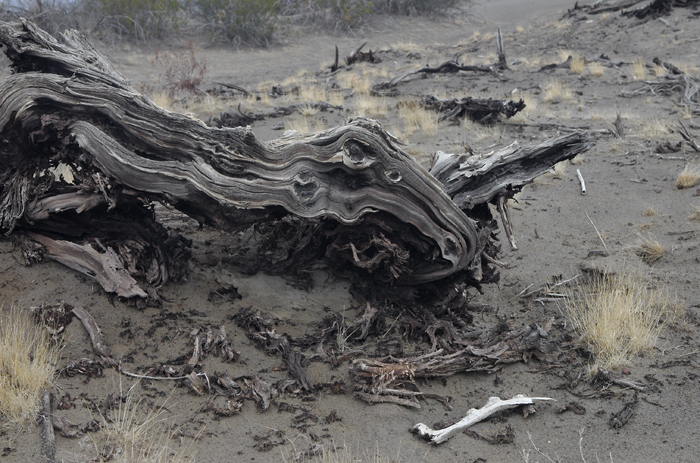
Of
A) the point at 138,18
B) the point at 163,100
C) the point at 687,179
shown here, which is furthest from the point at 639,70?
the point at 138,18

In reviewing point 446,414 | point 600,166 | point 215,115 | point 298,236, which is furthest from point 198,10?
point 446,414

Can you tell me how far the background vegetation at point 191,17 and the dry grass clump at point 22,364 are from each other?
2014cm

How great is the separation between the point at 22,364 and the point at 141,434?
891mm

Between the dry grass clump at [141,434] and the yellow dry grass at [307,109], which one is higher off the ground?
the dry grass clump at [141,434]

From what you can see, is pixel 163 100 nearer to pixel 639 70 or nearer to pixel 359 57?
pixel 359 57

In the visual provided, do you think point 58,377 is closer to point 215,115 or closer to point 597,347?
point 597,347

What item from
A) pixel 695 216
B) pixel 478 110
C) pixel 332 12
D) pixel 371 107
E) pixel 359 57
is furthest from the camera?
pixel 332 12

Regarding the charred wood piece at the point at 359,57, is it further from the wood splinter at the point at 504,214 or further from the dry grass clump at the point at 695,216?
the wood splinter at the point at 504,214

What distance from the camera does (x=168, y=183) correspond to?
14.7 feet

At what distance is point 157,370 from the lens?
4039 mm

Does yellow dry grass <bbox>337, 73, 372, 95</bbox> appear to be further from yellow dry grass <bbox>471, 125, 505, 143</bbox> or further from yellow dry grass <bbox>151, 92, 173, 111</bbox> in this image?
yellow dry grass <bbox>151, 92, 173, 111</bbox>

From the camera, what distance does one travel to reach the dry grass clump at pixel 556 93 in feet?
42.9

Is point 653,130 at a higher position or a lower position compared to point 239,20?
higher

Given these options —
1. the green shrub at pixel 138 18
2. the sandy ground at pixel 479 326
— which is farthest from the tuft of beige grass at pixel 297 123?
the green shrub at pixel 138 18
